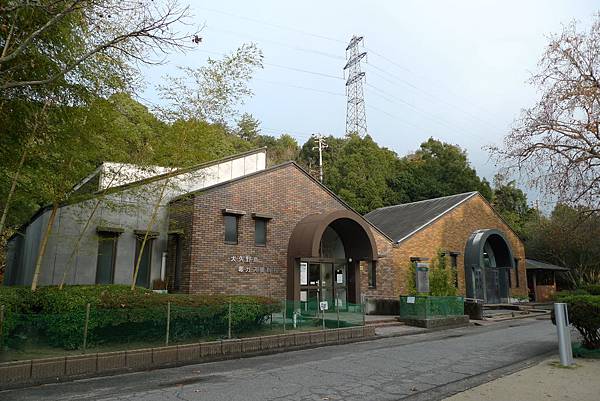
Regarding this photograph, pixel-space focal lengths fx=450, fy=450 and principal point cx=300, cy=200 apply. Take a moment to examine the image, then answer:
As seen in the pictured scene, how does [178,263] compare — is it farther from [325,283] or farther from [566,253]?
[566,253]

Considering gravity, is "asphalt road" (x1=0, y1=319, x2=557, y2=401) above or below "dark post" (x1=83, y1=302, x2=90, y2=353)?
below

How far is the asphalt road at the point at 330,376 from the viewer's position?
6797mm

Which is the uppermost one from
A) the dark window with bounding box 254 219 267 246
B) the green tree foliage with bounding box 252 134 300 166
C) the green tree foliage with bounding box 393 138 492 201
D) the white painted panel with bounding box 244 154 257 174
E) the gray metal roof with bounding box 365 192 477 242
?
the green tree foliage with bounding box 252 134 300 166

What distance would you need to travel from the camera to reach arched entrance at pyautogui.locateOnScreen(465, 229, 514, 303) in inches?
980

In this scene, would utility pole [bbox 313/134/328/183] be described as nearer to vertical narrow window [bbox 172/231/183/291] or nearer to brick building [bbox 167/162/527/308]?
brick building [bbox 167/162/527/308]

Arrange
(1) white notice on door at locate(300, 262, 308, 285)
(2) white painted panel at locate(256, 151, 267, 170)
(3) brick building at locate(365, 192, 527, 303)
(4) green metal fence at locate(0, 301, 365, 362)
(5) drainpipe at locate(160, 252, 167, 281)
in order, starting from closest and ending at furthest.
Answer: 1. (4) green metal fence at locate(0, 301, 365, 362)
2. (5) drainpipe at locate(160, 252, 167, 281)
3. (1) white notice on door at locate(300, 262, 308, 285)
4. (2) white painted panel at locate(256, 151, 267, 170)
5. (3) brick building at locate(365, 192, 527, 303)

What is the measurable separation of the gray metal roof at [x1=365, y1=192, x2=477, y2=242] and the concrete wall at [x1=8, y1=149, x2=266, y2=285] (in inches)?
470

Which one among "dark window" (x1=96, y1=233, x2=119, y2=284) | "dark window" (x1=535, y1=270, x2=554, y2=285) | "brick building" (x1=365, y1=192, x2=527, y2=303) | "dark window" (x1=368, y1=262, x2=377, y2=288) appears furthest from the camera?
"dark window" (x1=535, y1=270, x2=554, y2=285)

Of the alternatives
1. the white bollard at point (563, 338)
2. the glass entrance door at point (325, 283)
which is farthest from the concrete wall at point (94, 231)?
the white bollard at point (563, 338)

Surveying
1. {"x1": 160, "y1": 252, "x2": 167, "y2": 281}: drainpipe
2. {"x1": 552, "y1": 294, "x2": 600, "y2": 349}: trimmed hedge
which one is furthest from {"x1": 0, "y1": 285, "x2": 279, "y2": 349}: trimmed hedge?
{"x1": 552, "y1": 294, "x2": 600, "y2": 349}: trimmed hedge

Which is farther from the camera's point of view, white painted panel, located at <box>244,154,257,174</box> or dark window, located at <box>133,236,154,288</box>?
white painted panel, located at <box>244,154,257,174</box>

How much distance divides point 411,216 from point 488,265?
5.50 m

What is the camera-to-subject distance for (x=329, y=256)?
725 inches

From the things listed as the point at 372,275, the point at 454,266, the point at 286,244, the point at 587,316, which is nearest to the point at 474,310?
the point at 372,275
